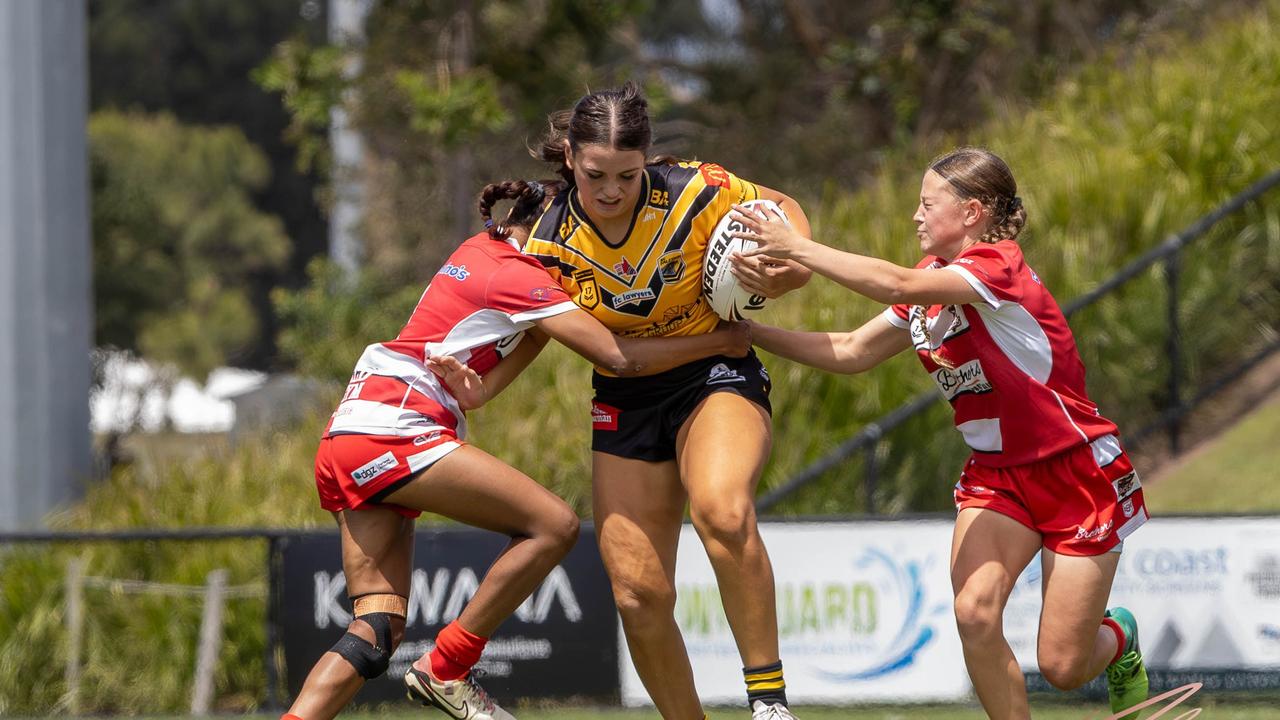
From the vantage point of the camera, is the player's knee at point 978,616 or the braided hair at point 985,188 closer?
the player's knee at point 978,616

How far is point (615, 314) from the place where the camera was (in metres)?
5.08

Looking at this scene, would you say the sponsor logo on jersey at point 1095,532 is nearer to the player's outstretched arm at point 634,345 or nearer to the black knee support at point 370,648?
the player's outstretched arm at point 634,345

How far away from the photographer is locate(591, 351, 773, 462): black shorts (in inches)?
203

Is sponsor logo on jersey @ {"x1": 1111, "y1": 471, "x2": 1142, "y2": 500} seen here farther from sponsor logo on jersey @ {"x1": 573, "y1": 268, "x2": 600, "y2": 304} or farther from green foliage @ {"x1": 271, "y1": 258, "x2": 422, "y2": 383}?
green foliage @ {"x1": 271, "y1": 258, "x2": 422, "y2": 383}

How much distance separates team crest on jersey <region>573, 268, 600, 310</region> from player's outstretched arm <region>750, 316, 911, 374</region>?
577mm

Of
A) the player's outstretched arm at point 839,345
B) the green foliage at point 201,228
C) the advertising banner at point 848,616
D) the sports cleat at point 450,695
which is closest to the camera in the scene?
the sports cleat at point 450,695

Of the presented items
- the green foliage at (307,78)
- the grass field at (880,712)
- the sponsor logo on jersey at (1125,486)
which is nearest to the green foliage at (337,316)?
the green foliage at (307,78)

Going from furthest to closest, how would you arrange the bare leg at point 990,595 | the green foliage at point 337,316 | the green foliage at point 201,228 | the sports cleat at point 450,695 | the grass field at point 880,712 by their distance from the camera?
the green foliage at point 201,228 → the green foliage at point 337,316 → the grass field at point 880,712 → the sports cleat at point 450,695 → the bare leg at point 990,595

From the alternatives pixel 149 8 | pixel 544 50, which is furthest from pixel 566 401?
pixel 149 8

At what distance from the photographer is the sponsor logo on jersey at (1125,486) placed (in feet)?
16.1

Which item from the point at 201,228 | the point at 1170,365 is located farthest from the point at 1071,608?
the point at 201,228

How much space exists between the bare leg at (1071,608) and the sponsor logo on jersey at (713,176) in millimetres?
1593

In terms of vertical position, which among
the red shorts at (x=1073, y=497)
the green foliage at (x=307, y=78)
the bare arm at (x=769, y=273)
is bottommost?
the red shorts at (x=1073, y=497)

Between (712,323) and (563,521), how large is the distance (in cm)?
83
